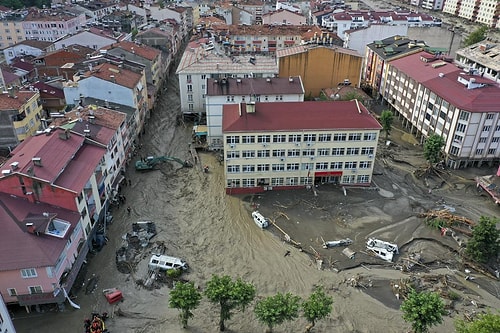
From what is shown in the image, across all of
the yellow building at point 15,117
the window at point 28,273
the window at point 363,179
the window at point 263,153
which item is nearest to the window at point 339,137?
the window at point 363,179

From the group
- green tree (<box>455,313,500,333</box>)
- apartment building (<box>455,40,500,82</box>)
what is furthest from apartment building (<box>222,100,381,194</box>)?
apartment building (<box>455,40,500,82</box>)

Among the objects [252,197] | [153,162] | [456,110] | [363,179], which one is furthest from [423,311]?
[153,162]

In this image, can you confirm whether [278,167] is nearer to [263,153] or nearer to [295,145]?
[263,153]

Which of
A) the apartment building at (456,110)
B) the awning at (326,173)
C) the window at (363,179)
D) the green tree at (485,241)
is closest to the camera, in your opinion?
the green tree at (485,241)

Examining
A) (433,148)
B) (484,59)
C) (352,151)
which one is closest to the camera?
(352,151)

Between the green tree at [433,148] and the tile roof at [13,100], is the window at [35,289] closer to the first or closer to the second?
the tile roof at [13,100]

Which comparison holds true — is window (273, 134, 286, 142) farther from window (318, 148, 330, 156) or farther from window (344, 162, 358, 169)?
window (344, 162, 358, 169)
